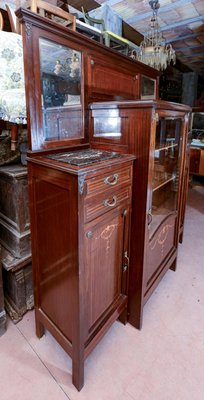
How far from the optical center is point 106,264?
1.36 metres

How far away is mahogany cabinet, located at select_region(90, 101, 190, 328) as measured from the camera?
4.30ft

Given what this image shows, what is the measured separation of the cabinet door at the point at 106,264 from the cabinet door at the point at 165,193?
8.7 inches

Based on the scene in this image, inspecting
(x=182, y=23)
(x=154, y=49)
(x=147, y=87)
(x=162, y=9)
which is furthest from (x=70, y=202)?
(x=182, y=23)

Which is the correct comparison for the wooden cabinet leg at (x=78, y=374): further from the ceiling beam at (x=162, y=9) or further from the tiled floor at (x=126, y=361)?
the ceiling beam at (x=162, y=9)

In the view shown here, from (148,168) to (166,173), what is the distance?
2.31 ft

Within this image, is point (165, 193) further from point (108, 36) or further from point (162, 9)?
point (162, 9)

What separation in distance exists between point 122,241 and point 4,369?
975mm

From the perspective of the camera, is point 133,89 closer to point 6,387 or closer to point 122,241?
point 122,241

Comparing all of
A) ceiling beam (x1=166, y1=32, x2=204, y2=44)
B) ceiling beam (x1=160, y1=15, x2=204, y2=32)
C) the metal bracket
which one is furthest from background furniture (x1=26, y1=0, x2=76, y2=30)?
ceiling beam (x1=166, y1=32, x2=204, y2=44)

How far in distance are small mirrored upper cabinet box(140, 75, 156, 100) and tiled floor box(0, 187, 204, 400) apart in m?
1.78

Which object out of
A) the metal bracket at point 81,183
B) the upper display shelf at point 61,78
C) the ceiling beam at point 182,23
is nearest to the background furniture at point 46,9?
the upper display shelf at point 61,78

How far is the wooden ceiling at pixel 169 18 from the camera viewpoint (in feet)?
8.58

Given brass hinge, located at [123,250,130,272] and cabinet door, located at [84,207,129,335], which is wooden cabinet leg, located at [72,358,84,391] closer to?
cabinet door, located at [84,207,129,335]


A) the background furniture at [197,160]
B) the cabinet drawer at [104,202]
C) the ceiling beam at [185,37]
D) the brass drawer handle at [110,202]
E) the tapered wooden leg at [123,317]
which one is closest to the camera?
the cabinet drawer at [104,202]
